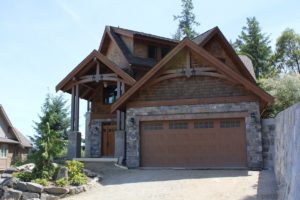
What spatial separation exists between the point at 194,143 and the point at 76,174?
5.50 metres

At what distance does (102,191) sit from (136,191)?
1206mm

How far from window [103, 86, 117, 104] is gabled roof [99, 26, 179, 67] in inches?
81.2

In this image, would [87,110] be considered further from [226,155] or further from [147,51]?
[226,155]

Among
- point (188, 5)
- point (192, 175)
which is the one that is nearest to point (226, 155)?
point (192, 175)

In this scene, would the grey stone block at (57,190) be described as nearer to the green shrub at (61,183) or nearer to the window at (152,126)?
the green shrub at (61,183)

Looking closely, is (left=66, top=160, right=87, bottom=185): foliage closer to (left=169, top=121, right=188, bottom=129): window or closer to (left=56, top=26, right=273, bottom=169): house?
(left=56, top=26, right=273, bottom=169): house

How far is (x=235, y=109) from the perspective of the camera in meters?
15.5

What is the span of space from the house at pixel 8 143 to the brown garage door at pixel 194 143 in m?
20.6

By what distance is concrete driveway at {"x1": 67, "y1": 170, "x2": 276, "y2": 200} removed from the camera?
9883 mm

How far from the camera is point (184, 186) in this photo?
11.4m

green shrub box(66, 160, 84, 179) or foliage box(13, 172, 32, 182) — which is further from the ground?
green shrub box(66, 160, 84, 179)

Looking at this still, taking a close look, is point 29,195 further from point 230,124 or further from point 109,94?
point 109,94

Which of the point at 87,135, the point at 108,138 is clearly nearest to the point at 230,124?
the point at 108,138

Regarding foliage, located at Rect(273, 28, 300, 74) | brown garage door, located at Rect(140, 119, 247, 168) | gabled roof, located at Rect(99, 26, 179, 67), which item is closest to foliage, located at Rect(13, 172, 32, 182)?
brown garage door, located at Rect(140, 119, 247, 168)
